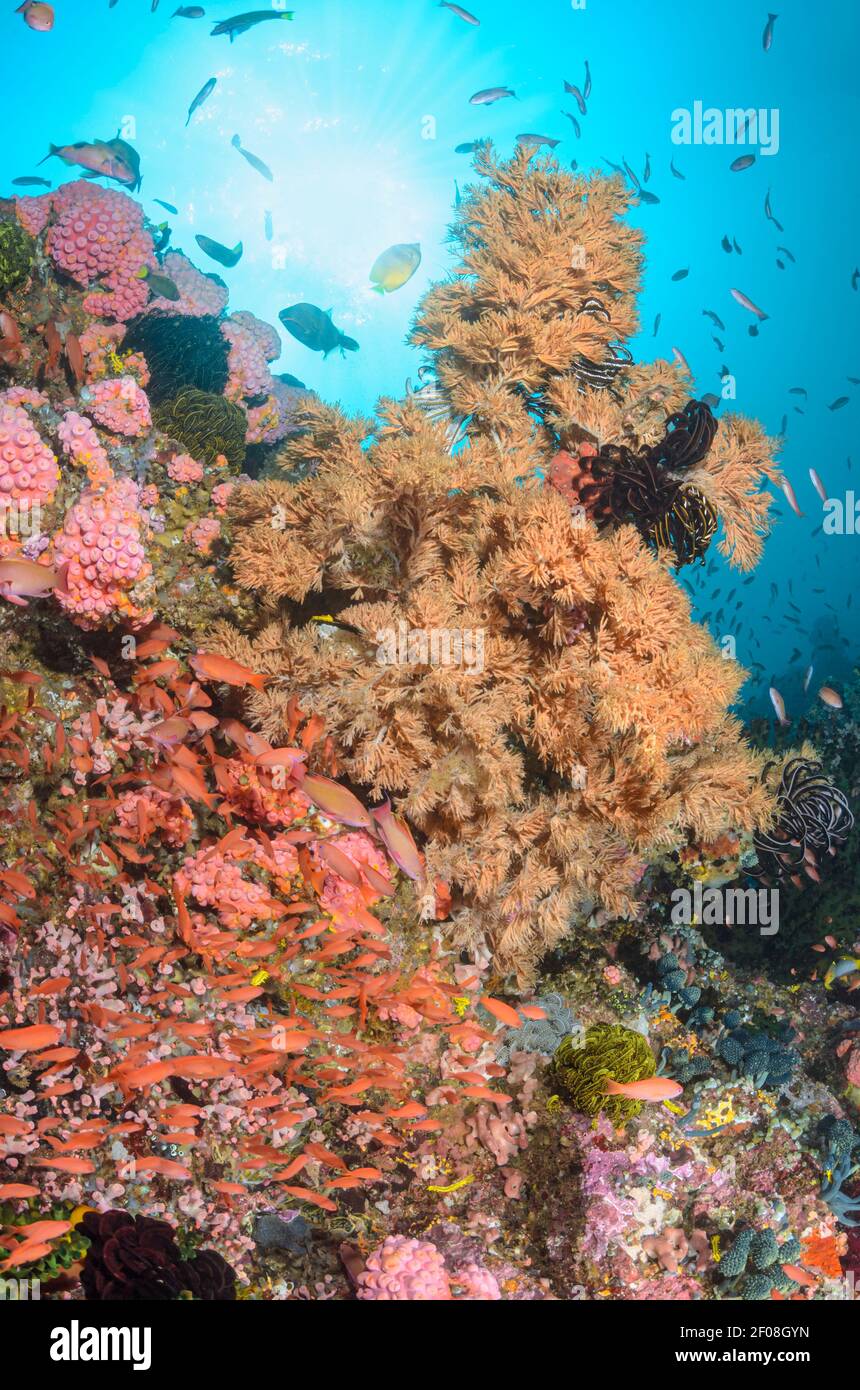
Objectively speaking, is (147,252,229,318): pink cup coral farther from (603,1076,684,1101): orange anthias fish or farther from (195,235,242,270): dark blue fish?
(603,1076,684,1101): orange anthias fish

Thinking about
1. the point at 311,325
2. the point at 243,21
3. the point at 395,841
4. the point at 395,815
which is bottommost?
the point at 395,841

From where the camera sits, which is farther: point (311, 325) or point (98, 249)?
point (311, 325)

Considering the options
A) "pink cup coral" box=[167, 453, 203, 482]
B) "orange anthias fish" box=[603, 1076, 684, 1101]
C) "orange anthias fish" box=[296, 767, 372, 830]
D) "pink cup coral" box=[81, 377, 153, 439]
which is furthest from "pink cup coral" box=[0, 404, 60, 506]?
"orange anthias fish" box=[603, 1076, 684, 1101]

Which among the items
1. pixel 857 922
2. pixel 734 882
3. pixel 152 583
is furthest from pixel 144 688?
pixel 857 922

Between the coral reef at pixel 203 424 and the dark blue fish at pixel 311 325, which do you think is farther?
the dark blue fish at pixel 311 325

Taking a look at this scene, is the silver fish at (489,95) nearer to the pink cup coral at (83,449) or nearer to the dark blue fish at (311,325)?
the dark blue fish at (311,325)

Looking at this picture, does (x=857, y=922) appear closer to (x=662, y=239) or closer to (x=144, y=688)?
(x=144, y=688)

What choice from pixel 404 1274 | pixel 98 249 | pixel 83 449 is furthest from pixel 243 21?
pixel 404 1274

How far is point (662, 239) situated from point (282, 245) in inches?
1093

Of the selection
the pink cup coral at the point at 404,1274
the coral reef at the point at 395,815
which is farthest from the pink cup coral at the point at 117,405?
the pink cup coral at the point at 404,1274

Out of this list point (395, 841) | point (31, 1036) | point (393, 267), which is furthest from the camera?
point (393, 267)

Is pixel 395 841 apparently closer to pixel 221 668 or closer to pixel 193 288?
pixel 221 668

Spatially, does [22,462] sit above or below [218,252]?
below

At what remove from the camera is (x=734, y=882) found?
Answer: 8891mm
